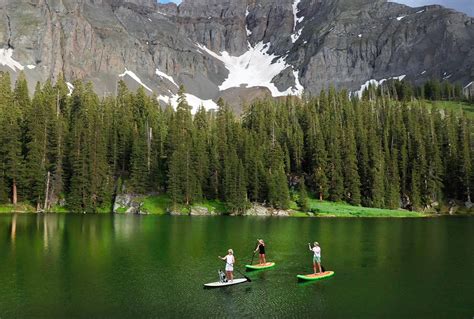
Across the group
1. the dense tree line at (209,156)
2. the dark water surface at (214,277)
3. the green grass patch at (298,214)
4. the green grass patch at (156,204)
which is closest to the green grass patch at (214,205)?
the dense tree line at (209,156)

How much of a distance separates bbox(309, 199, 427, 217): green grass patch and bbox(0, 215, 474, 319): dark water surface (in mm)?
42268

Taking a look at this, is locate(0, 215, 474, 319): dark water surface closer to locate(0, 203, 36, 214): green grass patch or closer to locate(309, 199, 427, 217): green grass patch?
locate(0, 203, 36, 214): green grass patch

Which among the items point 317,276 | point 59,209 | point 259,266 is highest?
point 59,209

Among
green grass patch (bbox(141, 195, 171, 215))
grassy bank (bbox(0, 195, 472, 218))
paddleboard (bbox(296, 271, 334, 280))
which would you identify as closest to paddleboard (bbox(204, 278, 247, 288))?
paddleboard (bbox(296, 271, 334, 280))

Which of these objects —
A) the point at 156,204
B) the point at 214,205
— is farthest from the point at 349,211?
the point at 156,204

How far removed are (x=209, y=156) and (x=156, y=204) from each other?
1995 cm

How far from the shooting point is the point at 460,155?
406 feet

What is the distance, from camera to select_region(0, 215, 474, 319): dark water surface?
1035 inches

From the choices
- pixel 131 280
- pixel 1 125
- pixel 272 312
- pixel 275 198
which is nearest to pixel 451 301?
pixel 272 312

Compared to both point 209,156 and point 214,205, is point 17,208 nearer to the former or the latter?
point 214,205

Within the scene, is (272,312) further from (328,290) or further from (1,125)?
(1,125)

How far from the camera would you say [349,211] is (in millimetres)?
Result: 102625

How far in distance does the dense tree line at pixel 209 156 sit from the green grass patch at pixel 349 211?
415cm

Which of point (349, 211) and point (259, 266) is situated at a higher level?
point (349, 211)
